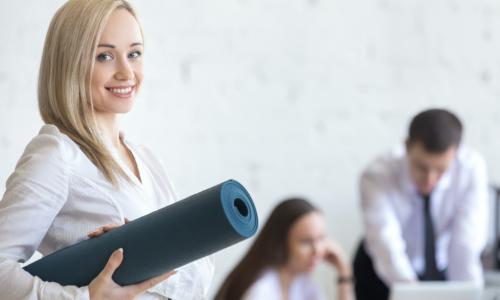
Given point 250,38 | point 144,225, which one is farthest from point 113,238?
point 250,38

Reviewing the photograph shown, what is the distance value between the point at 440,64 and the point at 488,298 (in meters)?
2.15

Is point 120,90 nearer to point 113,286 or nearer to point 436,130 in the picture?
point 113,286

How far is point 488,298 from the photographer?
2586mm

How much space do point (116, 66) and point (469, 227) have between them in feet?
8.06

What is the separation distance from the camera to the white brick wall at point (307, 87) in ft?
11.9

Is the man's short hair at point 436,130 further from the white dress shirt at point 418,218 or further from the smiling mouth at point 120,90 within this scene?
the smiling mouth at point 120,90

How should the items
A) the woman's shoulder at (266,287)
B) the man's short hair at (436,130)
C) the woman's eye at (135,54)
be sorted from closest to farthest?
the woman's eye at (135,54) → the woman's shoulder at (266,287) → the man's short hair at (436,130)

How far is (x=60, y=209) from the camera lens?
127 centimetres

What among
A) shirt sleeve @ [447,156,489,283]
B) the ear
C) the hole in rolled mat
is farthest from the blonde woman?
shirt sleeve @ [447,156,489,283]

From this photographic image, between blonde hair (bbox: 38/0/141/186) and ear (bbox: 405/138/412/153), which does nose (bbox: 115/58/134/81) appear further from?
ear (bbox: 405/138/412/153)

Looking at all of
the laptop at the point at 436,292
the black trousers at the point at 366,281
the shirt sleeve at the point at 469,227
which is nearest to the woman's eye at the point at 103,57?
the laptop at the point at 436,292

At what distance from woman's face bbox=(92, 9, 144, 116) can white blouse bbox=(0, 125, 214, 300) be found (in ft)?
0.24

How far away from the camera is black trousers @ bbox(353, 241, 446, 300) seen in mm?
3758

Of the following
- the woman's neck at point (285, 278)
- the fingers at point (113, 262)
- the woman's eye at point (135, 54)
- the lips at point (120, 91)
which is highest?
the woman's eye at point (135, 54)
